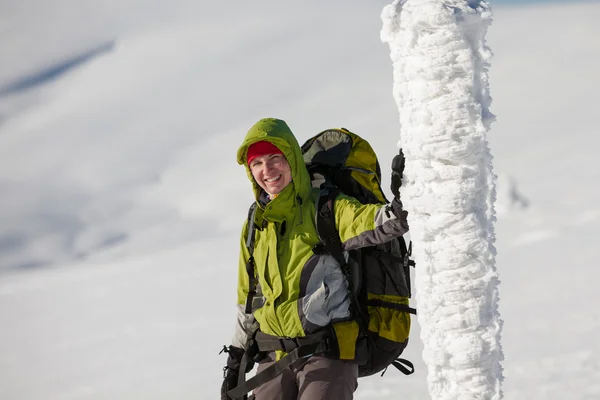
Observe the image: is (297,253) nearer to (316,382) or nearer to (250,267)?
(250,267)

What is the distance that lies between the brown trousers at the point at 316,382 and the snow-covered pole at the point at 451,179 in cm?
73

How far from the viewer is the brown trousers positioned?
323cm

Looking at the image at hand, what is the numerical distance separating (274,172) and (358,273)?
25.1 inches

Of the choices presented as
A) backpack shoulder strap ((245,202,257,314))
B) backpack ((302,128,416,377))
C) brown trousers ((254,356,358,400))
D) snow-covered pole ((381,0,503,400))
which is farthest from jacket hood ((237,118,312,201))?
snow-covered pole ((381,0,503,400))

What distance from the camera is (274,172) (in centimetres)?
349

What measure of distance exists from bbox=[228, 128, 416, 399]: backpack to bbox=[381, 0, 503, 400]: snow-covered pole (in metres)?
0.62

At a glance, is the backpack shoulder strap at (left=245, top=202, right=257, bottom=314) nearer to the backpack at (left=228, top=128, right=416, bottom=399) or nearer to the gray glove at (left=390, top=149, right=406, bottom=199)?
the backpack at (left=228, top=128, right=416, bottom=399)

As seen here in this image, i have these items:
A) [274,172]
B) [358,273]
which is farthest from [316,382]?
[274,172]

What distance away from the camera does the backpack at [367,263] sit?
10.9ft

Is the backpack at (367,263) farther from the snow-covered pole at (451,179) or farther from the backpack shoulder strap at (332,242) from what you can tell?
the snow-covered pole at (451,179)

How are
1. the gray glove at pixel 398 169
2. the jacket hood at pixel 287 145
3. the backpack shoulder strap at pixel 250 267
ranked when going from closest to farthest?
the gray glove at pixel 398 169 → the jacket hood at pixel 287 145 → the backpack shoulder strap at pixel 250 267

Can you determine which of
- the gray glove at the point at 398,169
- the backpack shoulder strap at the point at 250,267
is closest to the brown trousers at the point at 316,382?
the backpack shoulder strap at the point at 250,267

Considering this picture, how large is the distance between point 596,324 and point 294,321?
5.91m

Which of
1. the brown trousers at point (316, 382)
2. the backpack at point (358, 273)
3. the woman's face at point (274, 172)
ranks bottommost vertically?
the brown trousers at point (316, 382)
